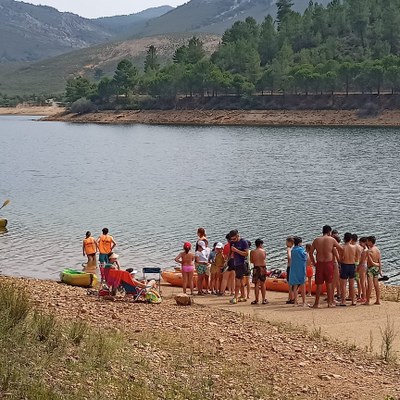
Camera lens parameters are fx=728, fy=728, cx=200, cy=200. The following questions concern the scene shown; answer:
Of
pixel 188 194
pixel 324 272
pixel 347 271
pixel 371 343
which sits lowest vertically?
pixel 188 194

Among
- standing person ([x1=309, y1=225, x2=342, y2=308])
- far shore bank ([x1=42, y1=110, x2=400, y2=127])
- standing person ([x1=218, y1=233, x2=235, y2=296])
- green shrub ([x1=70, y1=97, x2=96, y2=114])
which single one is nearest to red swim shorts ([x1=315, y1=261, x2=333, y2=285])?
standing person ([x1=309, y1=225, x2=342, y2=308])

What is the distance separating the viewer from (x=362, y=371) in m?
12.4

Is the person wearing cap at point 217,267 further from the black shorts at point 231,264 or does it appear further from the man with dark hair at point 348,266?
the man with dark hair at point 348,266

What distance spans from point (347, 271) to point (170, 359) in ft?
23.3

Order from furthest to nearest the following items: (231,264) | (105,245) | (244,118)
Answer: (244,118)
(105,245)
(231,264)

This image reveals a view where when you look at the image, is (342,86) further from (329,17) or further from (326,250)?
(326,250)

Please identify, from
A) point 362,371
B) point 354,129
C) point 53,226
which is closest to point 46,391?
point 362,371

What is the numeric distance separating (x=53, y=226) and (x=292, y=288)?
734 inches

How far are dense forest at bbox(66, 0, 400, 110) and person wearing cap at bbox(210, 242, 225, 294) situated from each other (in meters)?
107

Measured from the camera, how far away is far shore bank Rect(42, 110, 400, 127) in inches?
4525

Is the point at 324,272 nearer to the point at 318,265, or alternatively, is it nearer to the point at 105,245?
the point at 318,265

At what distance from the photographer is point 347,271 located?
17.9 m

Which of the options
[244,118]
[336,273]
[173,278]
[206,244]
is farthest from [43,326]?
[244,118]

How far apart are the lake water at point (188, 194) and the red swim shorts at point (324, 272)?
8.46 meters
